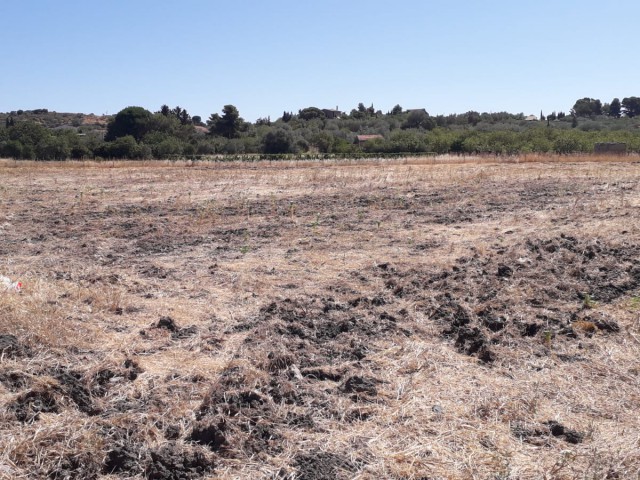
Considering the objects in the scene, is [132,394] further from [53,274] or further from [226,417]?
[53,274]

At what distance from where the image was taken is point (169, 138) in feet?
166

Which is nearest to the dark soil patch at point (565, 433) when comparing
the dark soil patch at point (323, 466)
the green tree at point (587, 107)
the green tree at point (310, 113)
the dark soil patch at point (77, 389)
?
the dark soil patch at point (323, 466)

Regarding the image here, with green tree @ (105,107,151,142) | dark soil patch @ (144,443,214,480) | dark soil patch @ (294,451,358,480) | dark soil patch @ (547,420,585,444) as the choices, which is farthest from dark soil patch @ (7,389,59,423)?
green tree @ (105,107,151,142)

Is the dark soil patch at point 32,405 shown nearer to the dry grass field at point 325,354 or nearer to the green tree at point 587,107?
the dry grass field at point 325,354

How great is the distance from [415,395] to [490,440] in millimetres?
731

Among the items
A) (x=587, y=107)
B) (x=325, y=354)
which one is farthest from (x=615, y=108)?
(x=325, y=354)

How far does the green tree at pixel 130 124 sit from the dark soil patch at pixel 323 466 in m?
58.4

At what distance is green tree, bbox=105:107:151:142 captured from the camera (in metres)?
58.5

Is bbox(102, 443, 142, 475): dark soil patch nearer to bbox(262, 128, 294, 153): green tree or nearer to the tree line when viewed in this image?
the tree line

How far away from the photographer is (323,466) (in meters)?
3.28

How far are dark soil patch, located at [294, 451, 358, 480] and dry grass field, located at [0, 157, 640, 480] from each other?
0.01 metres

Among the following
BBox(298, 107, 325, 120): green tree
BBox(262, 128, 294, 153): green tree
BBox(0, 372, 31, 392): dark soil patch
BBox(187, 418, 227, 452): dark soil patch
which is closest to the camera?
BBox(187, 418, 227, 452): dark soil patch

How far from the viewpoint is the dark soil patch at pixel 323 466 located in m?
3.21

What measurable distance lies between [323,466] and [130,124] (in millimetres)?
60266
